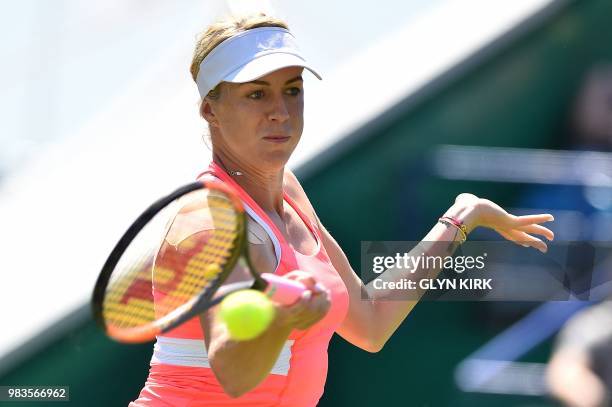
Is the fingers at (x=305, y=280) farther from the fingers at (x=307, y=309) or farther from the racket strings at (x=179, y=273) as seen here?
the racket strings at (x=179, y=273)

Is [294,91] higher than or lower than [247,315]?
higher

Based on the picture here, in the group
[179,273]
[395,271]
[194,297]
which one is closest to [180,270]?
[179,273]

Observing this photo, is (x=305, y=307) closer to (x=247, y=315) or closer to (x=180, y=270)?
(x=247, y=315)

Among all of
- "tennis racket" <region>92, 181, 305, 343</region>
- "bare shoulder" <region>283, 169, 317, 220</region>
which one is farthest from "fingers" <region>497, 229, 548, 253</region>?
"tennis racket" <region>92, 181, 305, 343</region>

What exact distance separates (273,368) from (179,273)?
0.26 m

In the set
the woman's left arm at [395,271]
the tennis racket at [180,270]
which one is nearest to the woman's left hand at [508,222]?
the woman's left arm at [395,271]

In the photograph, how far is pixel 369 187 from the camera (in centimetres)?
412

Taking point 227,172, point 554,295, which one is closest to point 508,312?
point 554,295

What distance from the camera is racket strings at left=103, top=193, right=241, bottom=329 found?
84.0 inches

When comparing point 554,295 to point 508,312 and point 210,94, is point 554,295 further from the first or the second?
point 210,94

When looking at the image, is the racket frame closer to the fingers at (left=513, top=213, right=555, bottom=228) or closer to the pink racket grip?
the pink racket grip

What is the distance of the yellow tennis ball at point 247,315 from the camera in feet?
6.19

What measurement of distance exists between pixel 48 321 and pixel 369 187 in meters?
1.14

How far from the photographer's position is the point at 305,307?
1.96 meters
